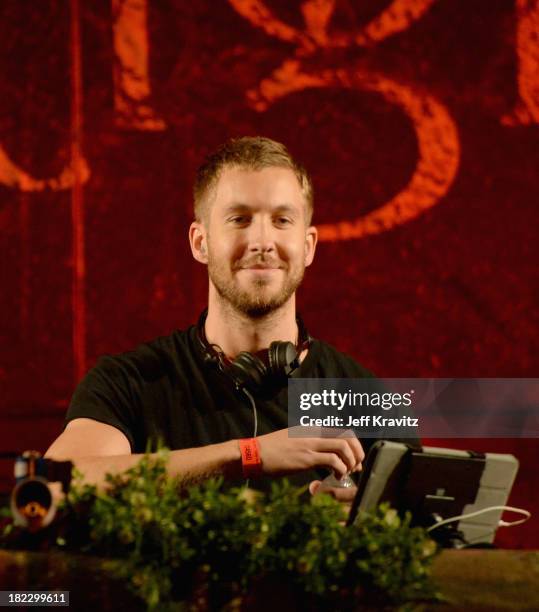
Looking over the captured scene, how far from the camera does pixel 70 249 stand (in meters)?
3.13

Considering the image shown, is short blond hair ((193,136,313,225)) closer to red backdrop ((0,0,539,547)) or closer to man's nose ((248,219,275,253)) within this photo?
man's nose ((248,219,275,253))

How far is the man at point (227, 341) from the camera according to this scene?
80.8 inches

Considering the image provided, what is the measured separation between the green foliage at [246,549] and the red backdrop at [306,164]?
200 cm

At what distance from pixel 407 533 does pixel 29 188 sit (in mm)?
2331

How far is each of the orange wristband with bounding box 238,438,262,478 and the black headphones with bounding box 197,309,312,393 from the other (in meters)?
0.38

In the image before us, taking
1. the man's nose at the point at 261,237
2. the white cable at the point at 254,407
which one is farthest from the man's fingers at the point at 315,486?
the man's nose at the point at 261,237

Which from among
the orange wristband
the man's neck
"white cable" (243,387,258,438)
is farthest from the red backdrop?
the orange wristband

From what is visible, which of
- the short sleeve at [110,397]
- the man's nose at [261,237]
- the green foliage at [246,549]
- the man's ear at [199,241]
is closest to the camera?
the green foliage at [246,549]

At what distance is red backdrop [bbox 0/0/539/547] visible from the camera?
312 centimetres

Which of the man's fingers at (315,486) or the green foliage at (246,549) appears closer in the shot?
the green foliage at (246,549)

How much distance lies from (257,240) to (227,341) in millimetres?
268

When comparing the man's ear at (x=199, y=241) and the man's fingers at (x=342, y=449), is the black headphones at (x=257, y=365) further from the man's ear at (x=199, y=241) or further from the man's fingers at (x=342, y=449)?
the man's fingers at (x=342, y=449)

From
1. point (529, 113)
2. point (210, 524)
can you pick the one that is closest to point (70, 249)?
point (529, 113)

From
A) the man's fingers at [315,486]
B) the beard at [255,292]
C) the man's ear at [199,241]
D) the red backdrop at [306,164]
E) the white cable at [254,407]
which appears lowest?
the man's fingers at [315,486]
